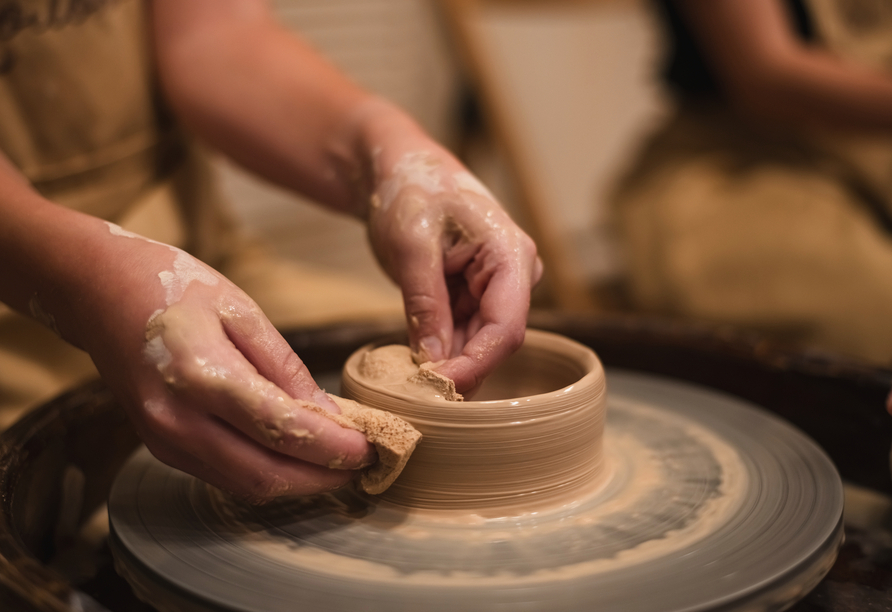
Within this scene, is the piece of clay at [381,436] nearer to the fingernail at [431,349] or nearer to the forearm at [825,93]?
the fingernail at [431,349]

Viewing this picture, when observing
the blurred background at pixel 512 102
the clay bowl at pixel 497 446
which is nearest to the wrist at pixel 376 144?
the clay bowl at pixel 497 446

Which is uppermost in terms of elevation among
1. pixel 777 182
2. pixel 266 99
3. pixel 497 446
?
pixel 266 99

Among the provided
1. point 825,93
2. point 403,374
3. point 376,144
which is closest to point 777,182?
point 825,93

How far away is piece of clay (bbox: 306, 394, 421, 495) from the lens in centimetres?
54

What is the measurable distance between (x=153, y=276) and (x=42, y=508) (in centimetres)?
27

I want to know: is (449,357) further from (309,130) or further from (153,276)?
(309,130)

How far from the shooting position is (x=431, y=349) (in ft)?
2.16

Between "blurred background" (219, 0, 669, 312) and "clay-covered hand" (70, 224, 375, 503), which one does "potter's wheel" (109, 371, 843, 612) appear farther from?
"blurred background" (219, 0, 669, 312)

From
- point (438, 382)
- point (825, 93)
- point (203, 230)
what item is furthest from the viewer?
point (825, 93)

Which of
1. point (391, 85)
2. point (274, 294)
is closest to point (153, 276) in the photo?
point (274, 294)

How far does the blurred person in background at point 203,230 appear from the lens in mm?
511

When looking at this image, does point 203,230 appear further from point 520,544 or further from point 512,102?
point 512,102

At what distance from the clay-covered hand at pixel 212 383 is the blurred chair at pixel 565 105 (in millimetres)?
1736

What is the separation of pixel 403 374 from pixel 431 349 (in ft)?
0.13
